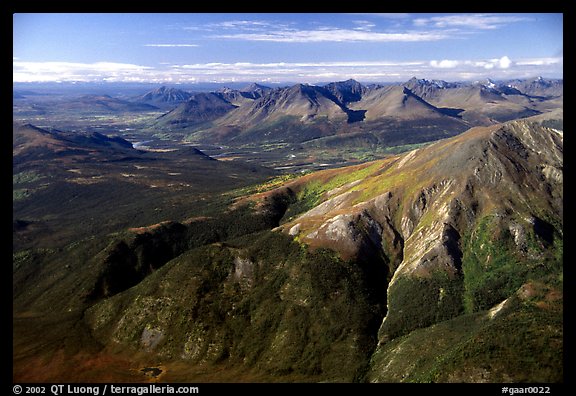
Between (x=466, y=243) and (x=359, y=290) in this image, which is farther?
(x=466, y=243)

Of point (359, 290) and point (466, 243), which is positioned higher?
point (466, 243)

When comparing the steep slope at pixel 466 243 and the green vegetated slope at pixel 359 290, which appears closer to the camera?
the steep slope at pixel 466 243

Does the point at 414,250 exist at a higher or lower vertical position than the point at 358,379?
higher

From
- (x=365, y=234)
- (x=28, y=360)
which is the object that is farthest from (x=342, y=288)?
(x=28, y=360)

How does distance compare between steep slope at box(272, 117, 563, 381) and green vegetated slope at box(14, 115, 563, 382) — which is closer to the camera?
steep slope at box(272, 117, 563, 381)
